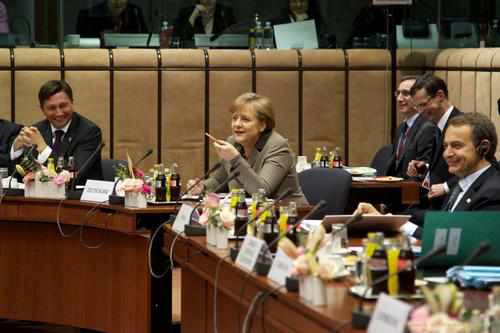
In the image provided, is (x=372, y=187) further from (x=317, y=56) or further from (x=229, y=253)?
(x=229, y=253)

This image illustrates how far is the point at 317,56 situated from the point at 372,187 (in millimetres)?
2251

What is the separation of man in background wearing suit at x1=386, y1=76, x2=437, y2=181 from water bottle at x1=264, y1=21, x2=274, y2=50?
1.74 metres

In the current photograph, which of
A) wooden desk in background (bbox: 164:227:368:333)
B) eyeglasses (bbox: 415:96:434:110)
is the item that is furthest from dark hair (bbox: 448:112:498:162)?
eyeglasses (bbox: 415:96:434:110)

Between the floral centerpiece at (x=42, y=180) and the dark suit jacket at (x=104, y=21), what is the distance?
326 cm

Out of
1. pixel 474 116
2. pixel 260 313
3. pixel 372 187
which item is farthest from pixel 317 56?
pixel 260 313

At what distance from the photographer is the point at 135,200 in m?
6.62

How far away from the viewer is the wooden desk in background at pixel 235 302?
373cm

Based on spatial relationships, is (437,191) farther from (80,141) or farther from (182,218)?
(182,218)

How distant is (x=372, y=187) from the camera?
28.7 feet

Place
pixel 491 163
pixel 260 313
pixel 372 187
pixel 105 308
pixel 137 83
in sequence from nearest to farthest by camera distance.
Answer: pixel 260 313 → pixel 491 163 → pixel 105 308 → pixel 372 187 → pixel 137 83

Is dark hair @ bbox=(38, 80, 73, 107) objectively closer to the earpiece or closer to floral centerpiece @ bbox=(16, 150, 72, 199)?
floral centerpiece @ bbox=(16, 150, 72, 199)

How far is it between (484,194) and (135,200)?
7.25 ft

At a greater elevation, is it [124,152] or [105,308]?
[124,152]

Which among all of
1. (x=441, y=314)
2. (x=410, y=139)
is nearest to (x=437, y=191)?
(x=410, y=139)
